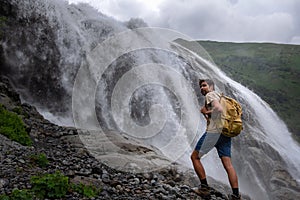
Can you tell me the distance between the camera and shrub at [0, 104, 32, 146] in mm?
10250

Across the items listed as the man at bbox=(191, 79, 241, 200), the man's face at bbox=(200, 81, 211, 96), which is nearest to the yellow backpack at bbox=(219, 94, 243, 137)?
the man at bbox=(191, 79, 241, 200)

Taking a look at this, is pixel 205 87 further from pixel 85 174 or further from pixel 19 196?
pixel 19 196

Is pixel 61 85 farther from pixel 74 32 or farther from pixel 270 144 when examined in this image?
pixel 270 144

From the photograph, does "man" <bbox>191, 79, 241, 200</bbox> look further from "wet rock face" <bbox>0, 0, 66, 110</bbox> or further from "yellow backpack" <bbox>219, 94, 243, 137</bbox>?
"wet rock face" <bbox>0, 0, 66, 110</bbox>

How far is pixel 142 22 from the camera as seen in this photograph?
33.2 m

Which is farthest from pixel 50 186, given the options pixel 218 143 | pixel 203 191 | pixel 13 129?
pixel 13 129

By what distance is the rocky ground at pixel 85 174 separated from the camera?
714 cm

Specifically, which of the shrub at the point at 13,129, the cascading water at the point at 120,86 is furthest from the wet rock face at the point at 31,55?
the shrub at the point at 13,129

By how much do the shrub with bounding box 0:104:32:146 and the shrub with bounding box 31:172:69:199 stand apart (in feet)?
14.0

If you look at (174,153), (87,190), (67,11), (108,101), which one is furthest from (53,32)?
(87,190)

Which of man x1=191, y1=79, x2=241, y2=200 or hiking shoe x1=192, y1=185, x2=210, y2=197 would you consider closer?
man x1=191, y1=79, x2=241, y2=200

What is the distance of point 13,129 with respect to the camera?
35.1ft

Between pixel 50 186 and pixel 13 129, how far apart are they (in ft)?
16.6

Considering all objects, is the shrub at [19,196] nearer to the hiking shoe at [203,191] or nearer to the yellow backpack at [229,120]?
the hiking shoe at [203,191]
